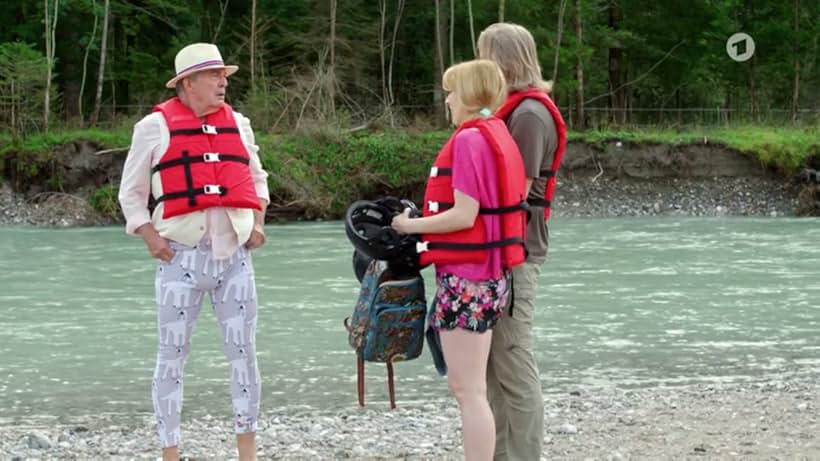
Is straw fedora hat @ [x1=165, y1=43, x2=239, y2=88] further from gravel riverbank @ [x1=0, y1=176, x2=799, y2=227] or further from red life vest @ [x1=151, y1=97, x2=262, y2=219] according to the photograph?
gravel riverbank @ [x1=0, y1=176, x2=799, y2=227]

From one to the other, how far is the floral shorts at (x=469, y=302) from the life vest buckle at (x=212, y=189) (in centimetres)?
99

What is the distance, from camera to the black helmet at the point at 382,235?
179 inches

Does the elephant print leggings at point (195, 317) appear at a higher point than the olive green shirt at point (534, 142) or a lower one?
lower

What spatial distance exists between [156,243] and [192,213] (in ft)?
0.58

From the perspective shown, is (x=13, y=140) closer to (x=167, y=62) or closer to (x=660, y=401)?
(x=167, y=62)

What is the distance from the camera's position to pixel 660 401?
7355 mm

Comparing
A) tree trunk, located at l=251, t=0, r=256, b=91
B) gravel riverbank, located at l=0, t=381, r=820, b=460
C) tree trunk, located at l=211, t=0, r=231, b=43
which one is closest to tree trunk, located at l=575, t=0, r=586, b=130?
tree trunk, located at l=251, t=0, r=256, b=91

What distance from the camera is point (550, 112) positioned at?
14.7 ft

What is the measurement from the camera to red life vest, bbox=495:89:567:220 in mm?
4480

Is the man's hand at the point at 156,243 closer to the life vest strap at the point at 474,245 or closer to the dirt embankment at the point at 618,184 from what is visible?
the life vest strap at the point at 474,245

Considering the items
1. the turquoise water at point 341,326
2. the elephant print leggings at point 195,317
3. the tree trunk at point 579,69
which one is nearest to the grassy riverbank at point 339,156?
the tree trunk at point 579,69

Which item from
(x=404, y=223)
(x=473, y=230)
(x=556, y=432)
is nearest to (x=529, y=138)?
(x=473, y=230)

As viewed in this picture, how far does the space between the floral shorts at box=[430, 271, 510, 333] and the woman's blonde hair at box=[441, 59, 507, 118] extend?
1.93ft

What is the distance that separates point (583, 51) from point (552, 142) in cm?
3001
